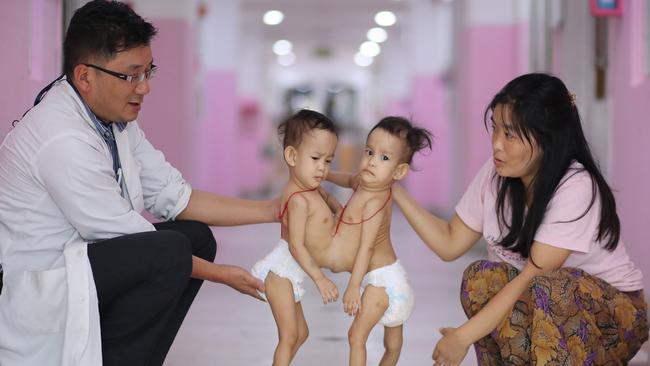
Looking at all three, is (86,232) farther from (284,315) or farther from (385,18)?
(385,18)

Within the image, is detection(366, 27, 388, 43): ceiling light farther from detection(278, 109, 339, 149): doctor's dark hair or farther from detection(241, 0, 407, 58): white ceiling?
detection(278, 109, 339, 149): doctor's dark hair

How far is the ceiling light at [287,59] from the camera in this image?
81.5ft

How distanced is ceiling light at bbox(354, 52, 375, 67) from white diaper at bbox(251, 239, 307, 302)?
22258mm

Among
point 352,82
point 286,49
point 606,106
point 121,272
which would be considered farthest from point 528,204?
point 352,82

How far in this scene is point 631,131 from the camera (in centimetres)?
425

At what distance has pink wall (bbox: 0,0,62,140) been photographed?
3.08 meters

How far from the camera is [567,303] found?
224cm

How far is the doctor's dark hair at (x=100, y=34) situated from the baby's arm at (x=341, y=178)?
2.29 feet

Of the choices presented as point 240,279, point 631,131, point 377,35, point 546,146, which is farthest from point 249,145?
point 546,146

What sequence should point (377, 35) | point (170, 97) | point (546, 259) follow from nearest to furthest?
point (546, 259) < point (170, 97) < point (377, 35)

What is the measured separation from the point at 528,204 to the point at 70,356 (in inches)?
51.4

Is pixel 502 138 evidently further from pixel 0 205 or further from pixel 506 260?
pixel 0 205

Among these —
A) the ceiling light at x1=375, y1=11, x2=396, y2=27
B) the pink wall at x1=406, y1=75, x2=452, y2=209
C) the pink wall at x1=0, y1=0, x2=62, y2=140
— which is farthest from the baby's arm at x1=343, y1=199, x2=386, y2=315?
the ceiling light at x1=375, y1=11, x2=396, y2=27

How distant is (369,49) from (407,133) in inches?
802
